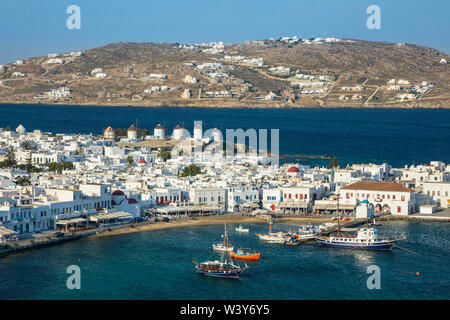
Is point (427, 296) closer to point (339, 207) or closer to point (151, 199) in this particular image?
point (339, 207)

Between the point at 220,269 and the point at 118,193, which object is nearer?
the point at 220,269

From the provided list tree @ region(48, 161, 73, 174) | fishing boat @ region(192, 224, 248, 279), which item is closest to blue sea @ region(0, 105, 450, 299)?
fishing boat @ region(192, 224, 248, 279)

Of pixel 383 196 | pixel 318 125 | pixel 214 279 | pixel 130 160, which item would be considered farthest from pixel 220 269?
pixel 318 125

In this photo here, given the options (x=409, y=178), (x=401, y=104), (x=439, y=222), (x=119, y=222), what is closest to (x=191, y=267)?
(x=119, y=222)

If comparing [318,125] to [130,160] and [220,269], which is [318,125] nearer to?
[130,160]

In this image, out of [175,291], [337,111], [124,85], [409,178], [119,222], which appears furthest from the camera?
[124,85]

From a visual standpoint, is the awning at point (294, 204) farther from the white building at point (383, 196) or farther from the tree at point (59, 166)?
the tree at point (59, 166)

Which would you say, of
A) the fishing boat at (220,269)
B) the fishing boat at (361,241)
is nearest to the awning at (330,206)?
the fishing boat at (361,241)
